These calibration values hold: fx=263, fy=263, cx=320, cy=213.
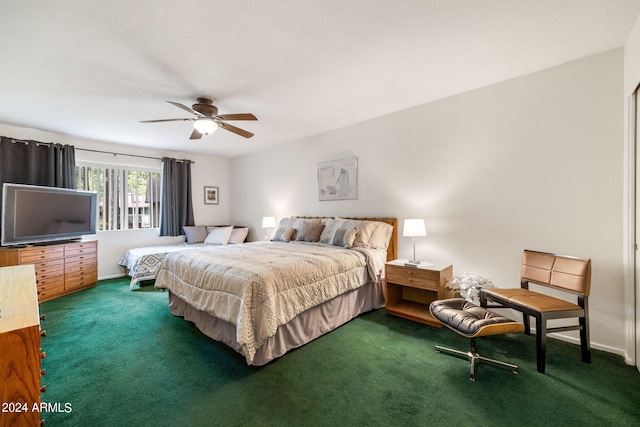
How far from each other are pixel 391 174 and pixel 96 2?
3.27 m

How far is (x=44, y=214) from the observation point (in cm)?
394

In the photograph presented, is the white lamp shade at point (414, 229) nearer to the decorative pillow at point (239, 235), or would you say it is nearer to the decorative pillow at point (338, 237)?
the decorative pillow at point (338, 237)

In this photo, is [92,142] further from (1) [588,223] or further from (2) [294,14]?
(1) [588,223]

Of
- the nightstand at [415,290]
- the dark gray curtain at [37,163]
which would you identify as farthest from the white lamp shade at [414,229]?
the dark gray curtain at [37,163]

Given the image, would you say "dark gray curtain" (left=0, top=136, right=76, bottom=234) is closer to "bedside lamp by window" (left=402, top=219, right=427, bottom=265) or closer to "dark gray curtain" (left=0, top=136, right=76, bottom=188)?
"dark gray curtain" (left=0, top=136, right=76, bottom=188)

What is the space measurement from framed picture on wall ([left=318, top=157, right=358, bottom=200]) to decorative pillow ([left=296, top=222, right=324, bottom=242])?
65cm

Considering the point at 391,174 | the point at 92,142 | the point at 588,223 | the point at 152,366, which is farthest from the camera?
the point at 92,142

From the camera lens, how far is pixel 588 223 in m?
2.38

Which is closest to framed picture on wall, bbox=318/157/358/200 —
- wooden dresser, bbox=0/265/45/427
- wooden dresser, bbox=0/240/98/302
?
wooden dresser, bbox=0/265/45/427

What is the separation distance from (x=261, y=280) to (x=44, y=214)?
4.10 m

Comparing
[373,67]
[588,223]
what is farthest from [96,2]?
[588,223]

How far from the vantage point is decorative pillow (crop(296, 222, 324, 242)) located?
3949 mm

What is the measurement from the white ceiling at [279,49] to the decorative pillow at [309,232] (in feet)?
5.51

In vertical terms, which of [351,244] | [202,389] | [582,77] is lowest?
[202,389]
